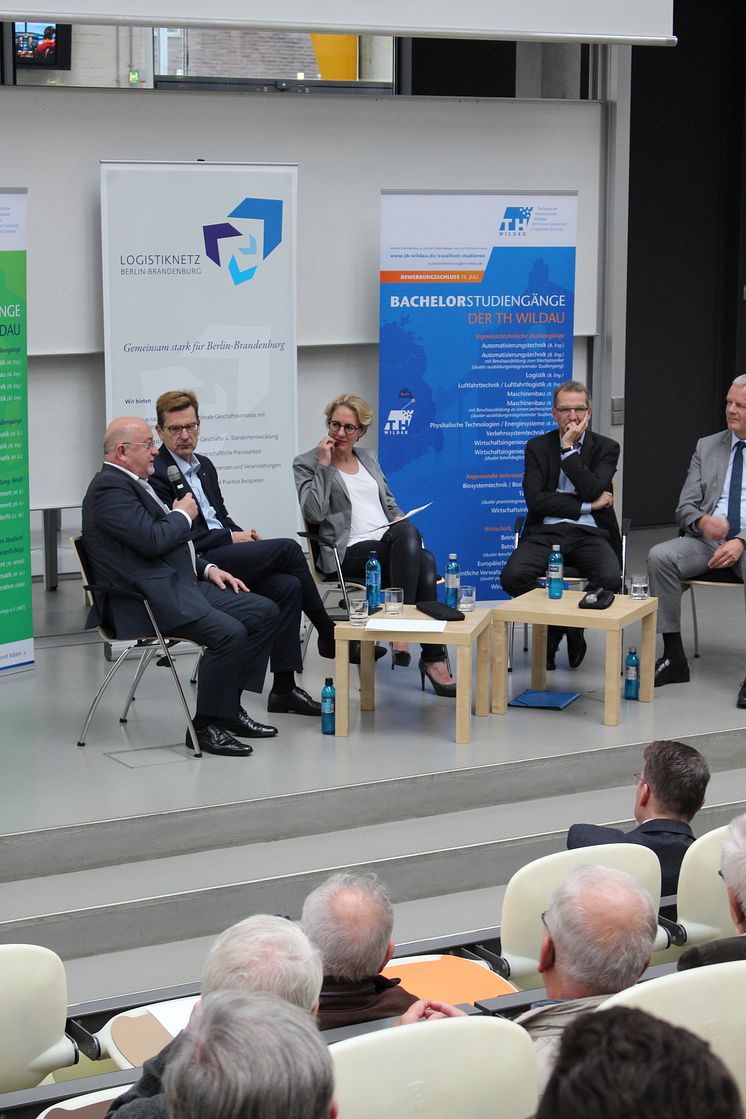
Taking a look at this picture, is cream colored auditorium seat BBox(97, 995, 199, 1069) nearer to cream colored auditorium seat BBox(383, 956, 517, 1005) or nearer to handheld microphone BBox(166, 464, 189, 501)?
cream colored auditorium seat BBox(383, 956, 517, 1005)

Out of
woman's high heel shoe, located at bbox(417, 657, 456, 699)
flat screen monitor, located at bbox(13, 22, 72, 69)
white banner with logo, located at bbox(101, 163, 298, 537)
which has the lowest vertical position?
woman's high heel shoe, located at bbox(417, 657, 456, 699)

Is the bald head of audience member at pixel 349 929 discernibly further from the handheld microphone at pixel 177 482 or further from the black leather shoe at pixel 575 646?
the black leather shoe at pixel 575 646

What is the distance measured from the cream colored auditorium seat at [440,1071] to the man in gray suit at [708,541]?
13.5 feet

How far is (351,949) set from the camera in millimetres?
2484

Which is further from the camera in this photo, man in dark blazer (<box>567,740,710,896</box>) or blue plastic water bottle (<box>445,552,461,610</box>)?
blue plastic water bottle (<box>445,552,461,610</box>)

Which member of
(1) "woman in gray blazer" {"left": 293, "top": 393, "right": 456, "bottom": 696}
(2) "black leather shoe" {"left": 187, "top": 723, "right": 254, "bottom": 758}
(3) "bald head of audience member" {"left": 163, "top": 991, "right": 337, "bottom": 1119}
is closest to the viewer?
(3) "bald head of audience member" {"left": 163, "top": 991, "right": 337, "bottom": 1119}

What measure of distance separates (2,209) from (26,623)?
177 cm

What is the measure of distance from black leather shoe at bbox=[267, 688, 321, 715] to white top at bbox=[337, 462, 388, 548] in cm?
82

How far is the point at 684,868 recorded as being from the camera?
323cm

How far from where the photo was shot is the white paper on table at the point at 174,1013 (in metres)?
2.67

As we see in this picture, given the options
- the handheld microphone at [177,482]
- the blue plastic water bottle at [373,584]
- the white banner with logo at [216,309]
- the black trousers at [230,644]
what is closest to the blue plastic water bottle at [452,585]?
the blue plastic water bottle at [373,584]

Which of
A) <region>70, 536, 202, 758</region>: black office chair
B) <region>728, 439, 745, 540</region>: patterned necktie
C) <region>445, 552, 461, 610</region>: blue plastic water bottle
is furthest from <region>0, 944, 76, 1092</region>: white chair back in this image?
<region>728, 439, 745, 540</region>: patterned necktie

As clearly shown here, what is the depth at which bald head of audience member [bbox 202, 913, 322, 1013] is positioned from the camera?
6.71 ft

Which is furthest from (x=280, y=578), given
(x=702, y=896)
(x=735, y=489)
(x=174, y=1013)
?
(x=174, y=1013)
